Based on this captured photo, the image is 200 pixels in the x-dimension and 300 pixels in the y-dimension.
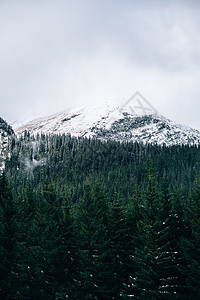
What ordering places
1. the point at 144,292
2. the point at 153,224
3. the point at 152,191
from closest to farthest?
the point at 144,292, the point at 153,224, the point at 152,191

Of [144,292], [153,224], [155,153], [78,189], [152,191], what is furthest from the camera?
[155,153]

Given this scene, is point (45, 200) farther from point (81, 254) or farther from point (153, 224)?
point (153, 224)

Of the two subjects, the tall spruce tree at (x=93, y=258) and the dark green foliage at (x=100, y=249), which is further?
the tall spruce tree at (x=93, y=258)

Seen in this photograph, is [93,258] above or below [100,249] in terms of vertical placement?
below

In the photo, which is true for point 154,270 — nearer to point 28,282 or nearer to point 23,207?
point 28,282

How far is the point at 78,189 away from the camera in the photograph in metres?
126

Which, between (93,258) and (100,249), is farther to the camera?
(100,249)

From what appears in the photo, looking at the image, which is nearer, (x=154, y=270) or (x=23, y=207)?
(x=154, y=270)

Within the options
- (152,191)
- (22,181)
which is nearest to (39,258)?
(152,191)

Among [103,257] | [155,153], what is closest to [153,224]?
[103,257]

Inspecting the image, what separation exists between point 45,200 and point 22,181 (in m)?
126

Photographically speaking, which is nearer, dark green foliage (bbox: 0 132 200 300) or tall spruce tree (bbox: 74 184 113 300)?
dark green foliage (bbox: 0 132 200 300)

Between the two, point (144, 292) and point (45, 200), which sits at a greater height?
point (45, 200)

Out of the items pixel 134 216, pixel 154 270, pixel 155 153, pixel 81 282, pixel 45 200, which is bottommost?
pixel 81 282
